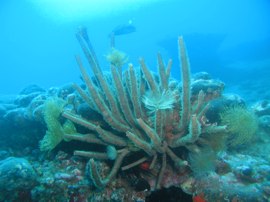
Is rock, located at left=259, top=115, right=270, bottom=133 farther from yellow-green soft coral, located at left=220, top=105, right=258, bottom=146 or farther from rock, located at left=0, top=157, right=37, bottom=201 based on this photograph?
rock, located at left=0, top=157, right=37, bottom=201

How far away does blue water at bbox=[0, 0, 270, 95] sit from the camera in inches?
1234

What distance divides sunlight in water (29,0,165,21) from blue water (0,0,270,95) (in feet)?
0.75

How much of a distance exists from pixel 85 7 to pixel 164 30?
23.9 meters

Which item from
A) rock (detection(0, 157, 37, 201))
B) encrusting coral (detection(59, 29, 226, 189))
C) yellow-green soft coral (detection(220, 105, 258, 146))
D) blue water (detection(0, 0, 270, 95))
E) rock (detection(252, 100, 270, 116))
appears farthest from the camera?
blue water (detection(0, 0, 270, 95))

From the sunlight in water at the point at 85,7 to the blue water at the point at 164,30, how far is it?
0.23m

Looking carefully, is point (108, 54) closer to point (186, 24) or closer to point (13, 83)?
point (186, 24)

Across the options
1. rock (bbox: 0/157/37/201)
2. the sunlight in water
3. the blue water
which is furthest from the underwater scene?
the sunlight in water

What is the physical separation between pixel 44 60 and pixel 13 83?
19.5m

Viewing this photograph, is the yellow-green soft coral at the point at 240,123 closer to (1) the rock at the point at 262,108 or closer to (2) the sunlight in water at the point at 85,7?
(1) the rock at the point at 262,108

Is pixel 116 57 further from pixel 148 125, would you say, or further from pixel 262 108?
pixel 262 108

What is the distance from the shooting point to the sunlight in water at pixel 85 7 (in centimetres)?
5703

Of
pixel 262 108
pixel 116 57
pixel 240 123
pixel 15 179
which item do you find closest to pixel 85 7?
pixel 262 108

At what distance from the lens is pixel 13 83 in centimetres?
12019

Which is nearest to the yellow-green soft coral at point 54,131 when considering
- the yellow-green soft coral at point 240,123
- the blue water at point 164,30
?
the yellow-green soft coral at point 240,123
